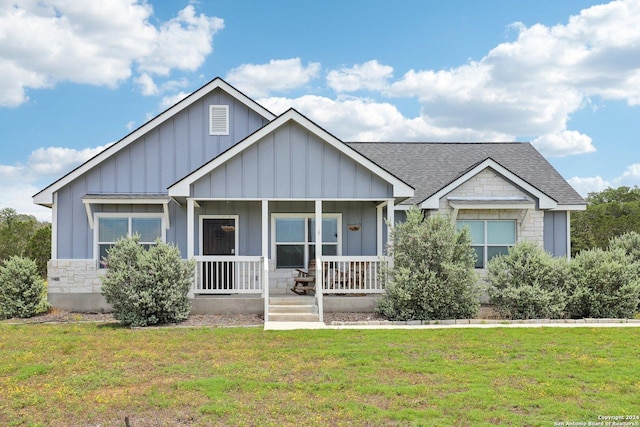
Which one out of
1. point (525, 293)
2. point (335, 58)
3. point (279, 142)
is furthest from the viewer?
point (335, 58)

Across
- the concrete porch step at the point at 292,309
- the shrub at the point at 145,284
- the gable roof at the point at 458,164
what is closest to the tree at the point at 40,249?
the shrub at the point at 145,284

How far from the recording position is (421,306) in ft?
39.4

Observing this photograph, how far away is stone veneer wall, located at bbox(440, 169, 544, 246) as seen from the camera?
1541 centimetres

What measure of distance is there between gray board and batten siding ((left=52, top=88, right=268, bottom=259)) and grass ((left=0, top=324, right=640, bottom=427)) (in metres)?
5.09

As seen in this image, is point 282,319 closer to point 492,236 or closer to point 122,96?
point 492,236

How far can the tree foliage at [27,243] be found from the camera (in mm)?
24719

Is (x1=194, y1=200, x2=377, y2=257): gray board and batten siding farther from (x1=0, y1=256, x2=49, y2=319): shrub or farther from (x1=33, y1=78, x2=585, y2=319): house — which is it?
(x1=0, y1=256, x2=49, y2=319): shrub

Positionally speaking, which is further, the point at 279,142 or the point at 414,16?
the point at 414,16

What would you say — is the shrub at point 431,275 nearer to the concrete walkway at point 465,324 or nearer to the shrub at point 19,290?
the concrete walkway at point 465,324

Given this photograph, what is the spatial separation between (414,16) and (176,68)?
23.7 ft

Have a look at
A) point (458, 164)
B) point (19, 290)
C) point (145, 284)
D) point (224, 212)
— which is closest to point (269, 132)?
point (224, 212)

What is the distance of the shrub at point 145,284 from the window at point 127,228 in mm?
3019

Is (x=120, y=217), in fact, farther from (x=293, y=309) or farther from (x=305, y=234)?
(x=293, y=309)

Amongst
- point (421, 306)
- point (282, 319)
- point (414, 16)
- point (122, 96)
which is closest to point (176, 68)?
point (122, 96)
